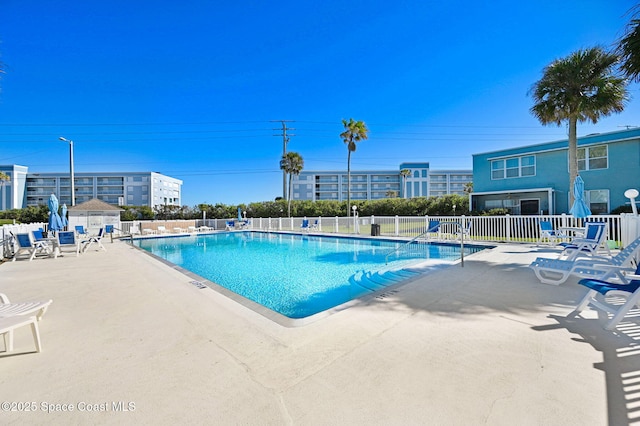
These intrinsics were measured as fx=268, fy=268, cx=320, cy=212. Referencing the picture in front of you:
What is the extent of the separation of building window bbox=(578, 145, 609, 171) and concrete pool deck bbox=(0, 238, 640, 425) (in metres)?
17.8

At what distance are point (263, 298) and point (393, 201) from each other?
22.9 metres

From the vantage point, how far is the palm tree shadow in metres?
1.64

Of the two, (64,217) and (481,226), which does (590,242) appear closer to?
(481,226)

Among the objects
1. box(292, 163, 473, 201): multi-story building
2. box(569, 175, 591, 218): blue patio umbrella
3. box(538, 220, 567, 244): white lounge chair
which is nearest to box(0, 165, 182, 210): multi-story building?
box(292, 163, 473, 201): multi-story building

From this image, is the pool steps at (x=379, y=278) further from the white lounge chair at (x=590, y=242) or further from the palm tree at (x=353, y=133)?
the palm tree at (x=353, y=133)

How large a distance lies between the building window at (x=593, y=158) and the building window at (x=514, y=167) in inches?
90.7

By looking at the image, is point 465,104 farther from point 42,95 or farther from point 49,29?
point 42,95

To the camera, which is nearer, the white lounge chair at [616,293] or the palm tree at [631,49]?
the white lounge chair at [616,293]

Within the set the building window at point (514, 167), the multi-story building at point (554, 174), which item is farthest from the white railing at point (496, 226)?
the building window at point (514, 167)

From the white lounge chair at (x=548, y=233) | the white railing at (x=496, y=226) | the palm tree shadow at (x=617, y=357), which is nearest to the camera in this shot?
the palm tree shadow at (x=617, y=357)

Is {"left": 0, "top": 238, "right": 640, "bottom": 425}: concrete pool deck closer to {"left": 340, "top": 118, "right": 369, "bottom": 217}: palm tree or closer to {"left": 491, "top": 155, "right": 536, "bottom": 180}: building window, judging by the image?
{"left": 491, "top": 155, "right": 536, "bottom": 180}: building window

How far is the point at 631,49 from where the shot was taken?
4.96 m

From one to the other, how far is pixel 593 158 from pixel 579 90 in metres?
8.18

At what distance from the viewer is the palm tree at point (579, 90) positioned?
10.2 m
